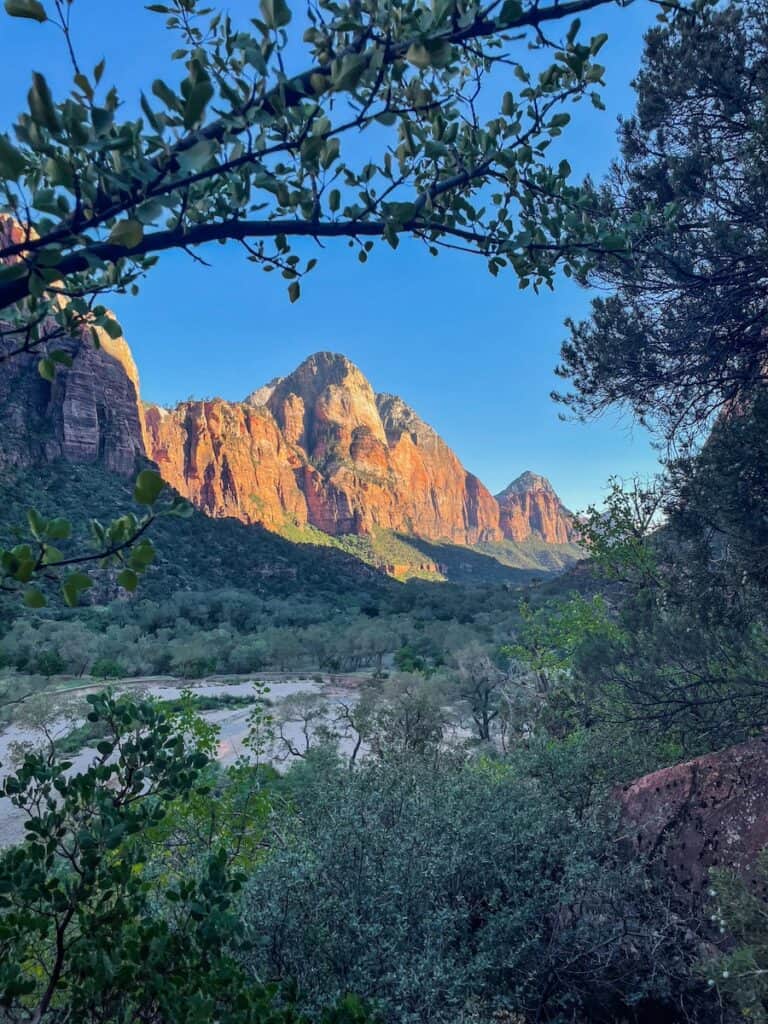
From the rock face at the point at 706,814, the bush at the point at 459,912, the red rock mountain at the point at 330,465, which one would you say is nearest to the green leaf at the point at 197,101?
the bush at the point at 459,912

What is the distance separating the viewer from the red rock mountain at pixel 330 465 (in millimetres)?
106688

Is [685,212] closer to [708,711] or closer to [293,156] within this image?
[708,711]

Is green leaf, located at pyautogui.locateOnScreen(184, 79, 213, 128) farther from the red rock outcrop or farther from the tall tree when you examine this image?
the red rock outcrop

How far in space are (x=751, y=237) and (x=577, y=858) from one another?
17.3 ft

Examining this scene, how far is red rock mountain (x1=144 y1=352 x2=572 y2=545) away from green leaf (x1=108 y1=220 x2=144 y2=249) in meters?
85.9

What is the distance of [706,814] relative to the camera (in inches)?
174

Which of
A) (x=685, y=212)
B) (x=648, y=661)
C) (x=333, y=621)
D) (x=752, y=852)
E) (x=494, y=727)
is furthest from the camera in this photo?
(x=333, y=621)

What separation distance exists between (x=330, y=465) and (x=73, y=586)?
137 meters

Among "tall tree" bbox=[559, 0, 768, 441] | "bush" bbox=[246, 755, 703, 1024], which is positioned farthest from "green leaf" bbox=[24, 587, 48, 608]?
"tall tree" bbox=[559, 0, 768, 441]

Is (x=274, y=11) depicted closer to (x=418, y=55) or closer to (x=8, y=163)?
(x=418, y=55)

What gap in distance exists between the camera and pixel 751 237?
4402 millimetres

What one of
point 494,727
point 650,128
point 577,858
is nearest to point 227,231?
point 577,858

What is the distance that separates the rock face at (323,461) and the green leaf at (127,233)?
101 meters

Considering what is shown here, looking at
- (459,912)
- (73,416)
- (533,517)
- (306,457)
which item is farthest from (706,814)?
(533,517)
